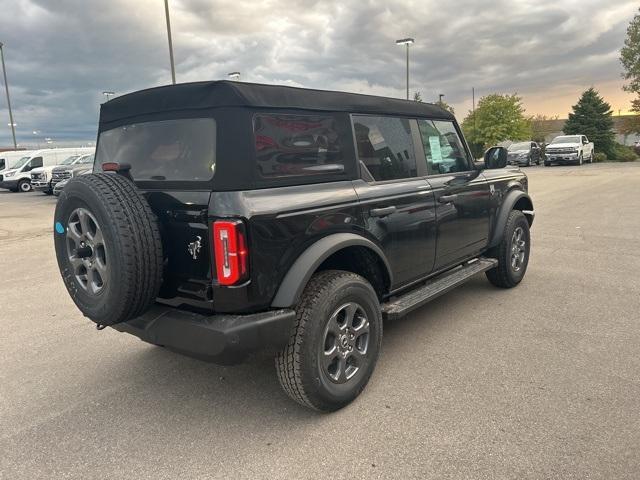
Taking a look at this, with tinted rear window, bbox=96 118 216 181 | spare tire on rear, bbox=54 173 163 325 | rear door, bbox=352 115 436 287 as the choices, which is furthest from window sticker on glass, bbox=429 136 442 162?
spare tire on rear, bbox=54 173 163 325

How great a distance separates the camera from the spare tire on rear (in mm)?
2414

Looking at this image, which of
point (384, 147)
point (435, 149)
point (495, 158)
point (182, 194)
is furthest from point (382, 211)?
point (495, 158)

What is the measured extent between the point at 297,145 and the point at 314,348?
1.20m

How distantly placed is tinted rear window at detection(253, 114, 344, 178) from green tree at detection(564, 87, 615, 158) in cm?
4585

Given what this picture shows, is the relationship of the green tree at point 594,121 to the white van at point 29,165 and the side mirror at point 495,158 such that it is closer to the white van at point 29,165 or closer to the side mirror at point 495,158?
the white van at point 29,165

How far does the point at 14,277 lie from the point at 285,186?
547cm

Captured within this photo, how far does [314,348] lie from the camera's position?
8.64 feet

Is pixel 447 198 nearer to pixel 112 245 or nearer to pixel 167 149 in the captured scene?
pixel 167 149

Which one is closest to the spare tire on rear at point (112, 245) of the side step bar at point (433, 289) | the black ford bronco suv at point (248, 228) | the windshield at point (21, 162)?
the black ford bronco suv at point (248, 228)

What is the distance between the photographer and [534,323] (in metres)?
4.11

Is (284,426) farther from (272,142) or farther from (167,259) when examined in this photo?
(272,142)

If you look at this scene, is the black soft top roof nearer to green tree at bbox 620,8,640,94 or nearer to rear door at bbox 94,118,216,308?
rear door at bbox 94,118,216,308

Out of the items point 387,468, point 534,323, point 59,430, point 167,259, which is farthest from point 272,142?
point 534,323

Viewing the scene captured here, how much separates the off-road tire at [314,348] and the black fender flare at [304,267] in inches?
5.1
